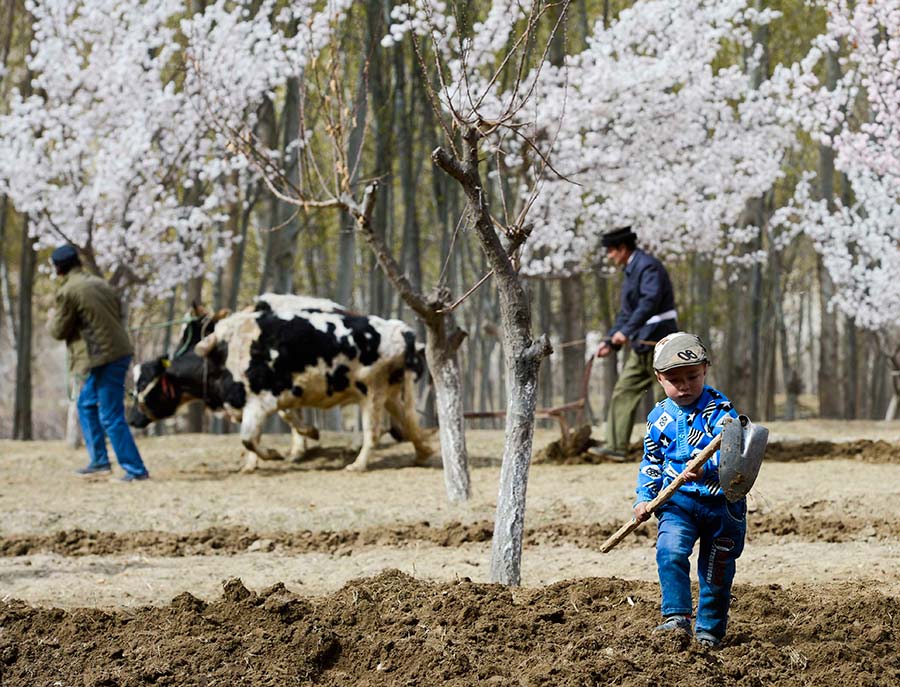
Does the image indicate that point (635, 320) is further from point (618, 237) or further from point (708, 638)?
point (708, 638)

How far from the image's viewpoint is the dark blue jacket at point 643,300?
11.1m

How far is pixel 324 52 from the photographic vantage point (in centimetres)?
1808

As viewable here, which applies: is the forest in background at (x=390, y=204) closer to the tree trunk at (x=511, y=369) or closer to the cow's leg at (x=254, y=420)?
the cow's leg at (x=254, y=420)

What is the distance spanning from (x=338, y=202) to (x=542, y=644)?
185 inches

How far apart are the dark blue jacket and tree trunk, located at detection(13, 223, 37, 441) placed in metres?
12.1

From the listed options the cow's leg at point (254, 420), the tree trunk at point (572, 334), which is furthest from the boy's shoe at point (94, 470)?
the tree trunk at point (572, 334)

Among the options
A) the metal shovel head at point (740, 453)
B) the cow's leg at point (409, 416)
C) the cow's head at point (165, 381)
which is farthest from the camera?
the cow's head at point (165, 381)

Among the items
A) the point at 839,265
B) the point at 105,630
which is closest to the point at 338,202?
the point at 105,630

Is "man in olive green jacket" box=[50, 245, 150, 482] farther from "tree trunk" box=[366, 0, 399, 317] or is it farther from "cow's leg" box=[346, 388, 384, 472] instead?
"tree trunk" box=[366, 0, 399, 317]

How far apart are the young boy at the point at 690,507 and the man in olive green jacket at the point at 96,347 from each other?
24.4 ft

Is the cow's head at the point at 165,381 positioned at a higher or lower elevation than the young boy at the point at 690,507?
higher

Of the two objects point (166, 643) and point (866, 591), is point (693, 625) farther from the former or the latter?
point (166, 643)

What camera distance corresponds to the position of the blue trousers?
11.2 meters

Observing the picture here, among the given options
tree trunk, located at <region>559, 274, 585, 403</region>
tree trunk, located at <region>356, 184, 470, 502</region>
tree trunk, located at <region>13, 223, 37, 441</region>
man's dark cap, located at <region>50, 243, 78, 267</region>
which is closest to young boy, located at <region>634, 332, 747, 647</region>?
tree trunk, located at <region>356, 184, 470, 502</region>
